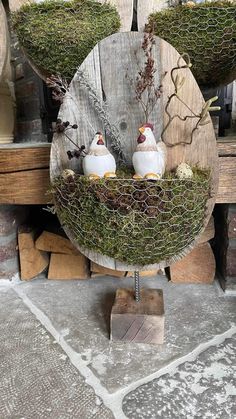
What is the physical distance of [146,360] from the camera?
0.81 metres

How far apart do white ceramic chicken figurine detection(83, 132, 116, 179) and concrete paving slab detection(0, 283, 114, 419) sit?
0.49 meters

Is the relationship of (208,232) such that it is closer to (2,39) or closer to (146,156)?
(146,156)

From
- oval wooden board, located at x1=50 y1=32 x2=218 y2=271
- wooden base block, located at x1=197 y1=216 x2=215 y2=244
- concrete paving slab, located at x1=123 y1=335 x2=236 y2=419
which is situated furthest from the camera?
wooden base block, located at x1=197 y1=216 x2=215 y2=244

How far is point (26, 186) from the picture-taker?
0.98m

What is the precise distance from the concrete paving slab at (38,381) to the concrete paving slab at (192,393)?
0.27 feet

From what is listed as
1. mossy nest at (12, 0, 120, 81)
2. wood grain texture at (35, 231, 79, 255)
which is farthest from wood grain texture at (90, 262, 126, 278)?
mossy nest at (12, 0, 120, 81)

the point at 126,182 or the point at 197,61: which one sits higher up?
the point at 197,61

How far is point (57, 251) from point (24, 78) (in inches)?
33.1

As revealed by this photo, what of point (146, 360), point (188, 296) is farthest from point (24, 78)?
point (146, 360)

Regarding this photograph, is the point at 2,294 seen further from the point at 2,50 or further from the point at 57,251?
the point at 2,50

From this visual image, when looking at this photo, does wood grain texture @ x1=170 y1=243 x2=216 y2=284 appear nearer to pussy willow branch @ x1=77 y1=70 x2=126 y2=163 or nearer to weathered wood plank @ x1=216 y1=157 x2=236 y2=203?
weathered wood plank @ x1=216 y1=157 x2=236 y2=203

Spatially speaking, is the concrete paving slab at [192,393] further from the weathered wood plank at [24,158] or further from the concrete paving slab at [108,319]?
the weathered wood plank at [24,158]

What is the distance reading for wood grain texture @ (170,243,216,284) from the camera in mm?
1189

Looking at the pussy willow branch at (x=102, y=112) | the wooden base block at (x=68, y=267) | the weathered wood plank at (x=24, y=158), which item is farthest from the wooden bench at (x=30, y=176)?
the wooden base block at (x=68, y=267)
